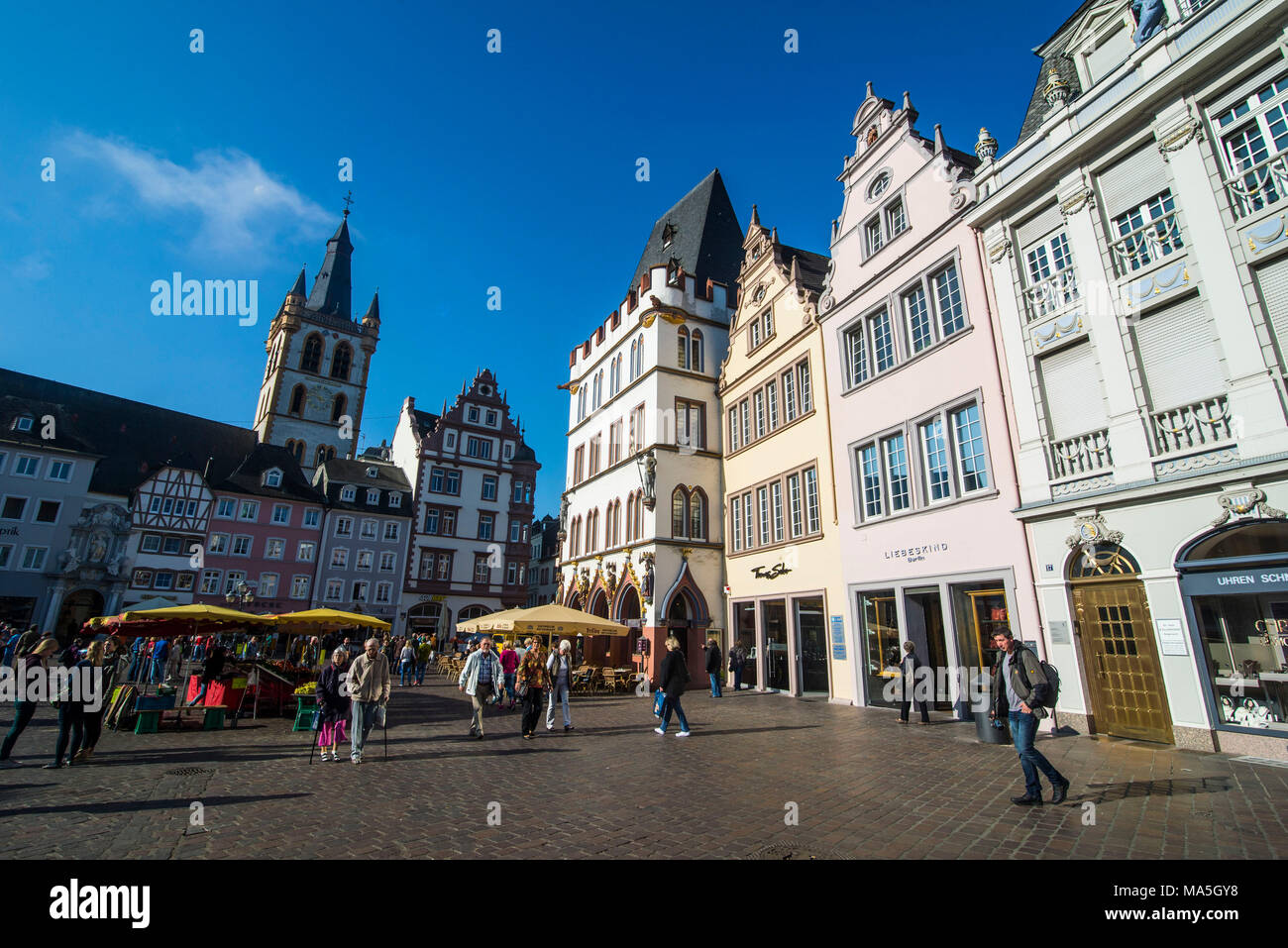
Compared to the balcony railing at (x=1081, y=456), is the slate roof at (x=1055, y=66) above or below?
above

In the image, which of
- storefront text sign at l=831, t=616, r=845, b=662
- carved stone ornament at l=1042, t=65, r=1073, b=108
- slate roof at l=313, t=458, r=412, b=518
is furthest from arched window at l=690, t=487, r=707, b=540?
slate roof at l=313, t=458, r=412, b=518

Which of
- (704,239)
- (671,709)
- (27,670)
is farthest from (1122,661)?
(704,239)

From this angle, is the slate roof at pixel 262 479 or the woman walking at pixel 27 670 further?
the slate roof at pixel 262 479

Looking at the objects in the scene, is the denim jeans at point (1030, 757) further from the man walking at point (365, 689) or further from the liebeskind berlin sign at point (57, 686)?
the liebeskind berlin sign at point (57, 686)

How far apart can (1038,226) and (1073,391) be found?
152 inches

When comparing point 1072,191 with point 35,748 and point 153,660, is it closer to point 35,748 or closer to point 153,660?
point 35,748

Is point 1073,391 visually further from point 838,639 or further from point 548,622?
point 548,622

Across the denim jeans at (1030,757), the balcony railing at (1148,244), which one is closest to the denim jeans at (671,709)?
the denim jeans at (1030,757)

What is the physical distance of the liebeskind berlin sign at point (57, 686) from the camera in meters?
8.64

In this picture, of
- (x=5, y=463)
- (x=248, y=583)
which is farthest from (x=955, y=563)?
(x=5, y=463)

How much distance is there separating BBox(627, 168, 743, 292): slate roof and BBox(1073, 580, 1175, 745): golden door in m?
21.4

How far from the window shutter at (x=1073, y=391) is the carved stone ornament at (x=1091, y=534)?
1660 millimetres

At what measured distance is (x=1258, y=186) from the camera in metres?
9.62
